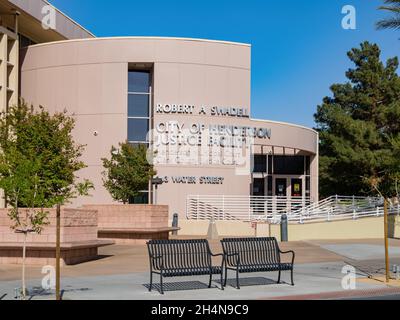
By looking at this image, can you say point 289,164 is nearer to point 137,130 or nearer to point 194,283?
point 137,130

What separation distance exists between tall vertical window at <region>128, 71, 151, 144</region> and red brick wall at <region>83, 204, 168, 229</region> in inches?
402

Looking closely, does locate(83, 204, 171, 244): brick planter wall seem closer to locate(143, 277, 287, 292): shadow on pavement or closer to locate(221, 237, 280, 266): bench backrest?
locate(143, 277, 287, 292): shadow on pavement

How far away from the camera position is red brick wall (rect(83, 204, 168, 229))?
985 inches

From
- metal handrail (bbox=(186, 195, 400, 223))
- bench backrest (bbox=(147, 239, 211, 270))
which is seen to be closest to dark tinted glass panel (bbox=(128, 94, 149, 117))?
metal handrail (bbox=(186, 195, 400, 223))

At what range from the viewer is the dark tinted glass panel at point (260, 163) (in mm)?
40062

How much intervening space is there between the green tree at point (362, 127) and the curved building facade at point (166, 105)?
Answer: 8167 mm

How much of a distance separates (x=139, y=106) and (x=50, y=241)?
1929cm

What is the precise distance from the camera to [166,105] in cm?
3450

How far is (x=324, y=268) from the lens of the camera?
55.4 ft

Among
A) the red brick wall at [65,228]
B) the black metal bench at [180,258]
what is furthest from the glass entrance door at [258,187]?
the black metal bench at [180,258]

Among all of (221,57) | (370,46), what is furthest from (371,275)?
(370,46)

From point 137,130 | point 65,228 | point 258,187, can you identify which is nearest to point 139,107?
point 137,130
